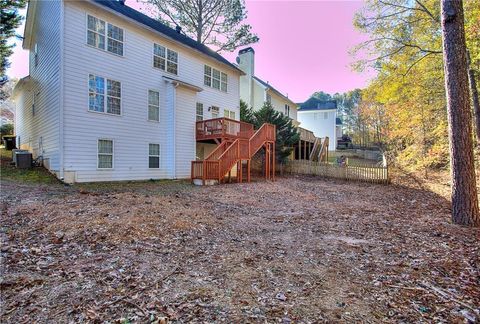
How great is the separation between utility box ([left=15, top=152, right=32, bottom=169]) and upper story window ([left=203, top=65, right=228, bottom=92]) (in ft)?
33.3

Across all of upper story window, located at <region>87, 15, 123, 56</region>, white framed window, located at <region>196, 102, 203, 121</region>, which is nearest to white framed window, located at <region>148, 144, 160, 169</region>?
white framed window, located at <region>196, 102, 203, 121</region>

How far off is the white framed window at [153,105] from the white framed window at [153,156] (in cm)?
147

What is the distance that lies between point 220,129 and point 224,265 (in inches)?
440

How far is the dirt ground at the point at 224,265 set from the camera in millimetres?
2588

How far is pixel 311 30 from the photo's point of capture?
16609 mm

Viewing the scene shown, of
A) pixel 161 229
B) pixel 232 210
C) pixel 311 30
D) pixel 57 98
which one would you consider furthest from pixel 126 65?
pixel 311 30

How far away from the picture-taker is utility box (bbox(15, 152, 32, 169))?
12148mm

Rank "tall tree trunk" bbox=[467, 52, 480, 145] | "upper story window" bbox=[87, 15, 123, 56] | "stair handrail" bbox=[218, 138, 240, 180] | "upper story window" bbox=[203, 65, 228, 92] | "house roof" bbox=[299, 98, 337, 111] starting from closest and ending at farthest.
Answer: "tall tree trunk" bbox=[467, 52, 480, 145], "upper story window" bbox=[87, 15, 123, 56], "stair handrail" bbox=[218, 138, 240, 180], "upper story window" bbox=[203, 65, 228, 92], "house roof" bbox=[299, 98, 337, 111]

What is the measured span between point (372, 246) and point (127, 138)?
1130cm

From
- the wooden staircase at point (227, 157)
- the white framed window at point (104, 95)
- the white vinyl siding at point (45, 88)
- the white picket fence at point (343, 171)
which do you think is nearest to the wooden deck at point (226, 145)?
the wooden staircase at point (227, 157)

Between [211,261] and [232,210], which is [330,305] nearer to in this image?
[211,261]

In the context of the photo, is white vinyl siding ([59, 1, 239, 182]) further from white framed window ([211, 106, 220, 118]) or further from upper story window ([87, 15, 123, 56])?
white framed window ([211, 106, 220, 118])

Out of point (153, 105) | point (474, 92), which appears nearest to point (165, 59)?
point (153, 105)

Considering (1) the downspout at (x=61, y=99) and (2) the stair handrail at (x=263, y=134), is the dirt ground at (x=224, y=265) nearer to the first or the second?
(1) the downspout at (x=61, y=99)
